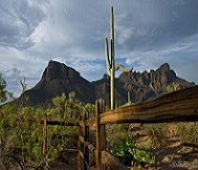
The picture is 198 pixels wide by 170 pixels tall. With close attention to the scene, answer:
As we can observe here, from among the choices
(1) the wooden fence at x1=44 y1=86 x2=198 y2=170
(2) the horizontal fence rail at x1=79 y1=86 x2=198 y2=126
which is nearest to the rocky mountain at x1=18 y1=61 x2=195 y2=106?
(1) the wooden fence at x1=44 y1=86 x2=198 y2=170

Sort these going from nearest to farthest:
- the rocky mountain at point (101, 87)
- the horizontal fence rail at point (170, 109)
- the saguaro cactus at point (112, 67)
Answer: the horizontal fence rail at point (170, 109)
the rocky mountain at point (101, 87)
the saguaro cactus at point (112, 67)

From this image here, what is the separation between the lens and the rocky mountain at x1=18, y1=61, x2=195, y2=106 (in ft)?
7.33

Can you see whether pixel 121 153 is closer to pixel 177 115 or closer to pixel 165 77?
pixel 177 115

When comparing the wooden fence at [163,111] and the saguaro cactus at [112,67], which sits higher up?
the saguaro cactus at [112,67]

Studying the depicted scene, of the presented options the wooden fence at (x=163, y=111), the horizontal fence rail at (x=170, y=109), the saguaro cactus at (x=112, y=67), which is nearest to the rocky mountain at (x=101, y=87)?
the saguaro cactus at (x=112, y=67)

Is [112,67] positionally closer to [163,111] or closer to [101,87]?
[163,111]

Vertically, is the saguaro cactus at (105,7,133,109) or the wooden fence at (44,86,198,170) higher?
the saguaro cactus at (105,7,133,109)

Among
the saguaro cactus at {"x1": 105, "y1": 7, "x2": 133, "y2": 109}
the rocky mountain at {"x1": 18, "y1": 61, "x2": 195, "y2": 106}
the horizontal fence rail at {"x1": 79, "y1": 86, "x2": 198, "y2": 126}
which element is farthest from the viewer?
the saguaro cactus at {"x1": 105, "y1": 7, "x2": 133, "y2": 109}

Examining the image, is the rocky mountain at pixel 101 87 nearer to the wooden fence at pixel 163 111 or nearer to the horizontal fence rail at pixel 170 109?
the wooden fence at pixel 163 111

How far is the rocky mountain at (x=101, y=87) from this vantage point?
7.33 feet

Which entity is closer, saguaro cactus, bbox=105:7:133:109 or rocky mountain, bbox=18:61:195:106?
rocky mountain, bbox=18:61:195:106

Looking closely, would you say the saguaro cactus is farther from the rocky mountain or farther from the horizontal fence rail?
the horizontal fence rail

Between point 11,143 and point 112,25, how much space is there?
3.77m

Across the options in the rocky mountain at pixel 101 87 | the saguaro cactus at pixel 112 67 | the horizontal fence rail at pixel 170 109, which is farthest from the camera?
the saguaro cactus at pixel 112 67
